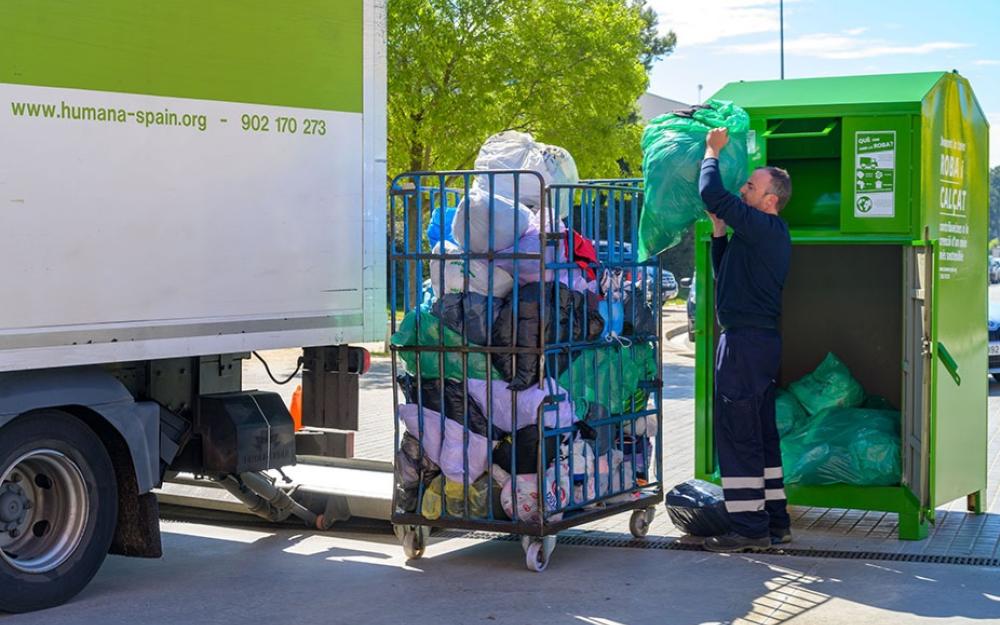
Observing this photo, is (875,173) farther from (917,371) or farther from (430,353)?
(430,353)

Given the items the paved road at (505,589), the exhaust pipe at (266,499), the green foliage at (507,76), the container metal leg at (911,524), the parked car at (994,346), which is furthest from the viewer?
the green foliage at (507,76)

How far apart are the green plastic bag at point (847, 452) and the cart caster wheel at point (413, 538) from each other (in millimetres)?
2052

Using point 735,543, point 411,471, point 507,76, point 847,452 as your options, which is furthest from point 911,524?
point 507,76

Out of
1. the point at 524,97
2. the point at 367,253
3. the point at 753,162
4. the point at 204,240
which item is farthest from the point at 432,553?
the point at 524,97

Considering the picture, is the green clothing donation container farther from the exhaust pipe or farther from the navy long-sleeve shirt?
the exhaust pipe

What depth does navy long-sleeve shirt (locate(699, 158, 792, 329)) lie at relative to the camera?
6845 millimetres

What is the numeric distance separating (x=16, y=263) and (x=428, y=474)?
2190 millimetres

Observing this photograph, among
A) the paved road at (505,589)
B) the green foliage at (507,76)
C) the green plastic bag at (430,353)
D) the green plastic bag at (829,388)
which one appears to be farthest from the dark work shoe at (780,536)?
the green foliage at (507,76)

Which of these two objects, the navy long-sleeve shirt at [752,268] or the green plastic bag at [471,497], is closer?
the green plastic bag at [471,497]

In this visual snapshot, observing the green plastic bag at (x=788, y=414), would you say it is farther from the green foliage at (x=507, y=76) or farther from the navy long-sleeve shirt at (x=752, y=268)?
the green foliage at (x=507, y=76)

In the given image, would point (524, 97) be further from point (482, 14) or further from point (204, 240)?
point (204, 240)

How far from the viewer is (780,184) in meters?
7.03

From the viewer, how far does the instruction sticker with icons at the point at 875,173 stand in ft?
23.4

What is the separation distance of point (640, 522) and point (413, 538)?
4.16 ft
